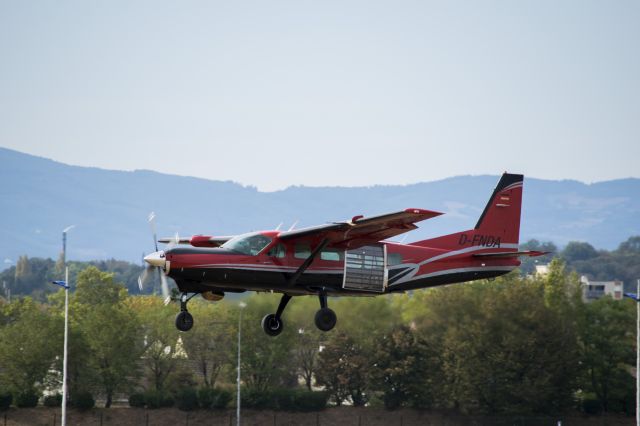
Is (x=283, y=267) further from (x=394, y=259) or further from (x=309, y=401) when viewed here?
(x=309, y=401)

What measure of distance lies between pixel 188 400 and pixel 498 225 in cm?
5123

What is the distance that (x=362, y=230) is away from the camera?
39719 mm

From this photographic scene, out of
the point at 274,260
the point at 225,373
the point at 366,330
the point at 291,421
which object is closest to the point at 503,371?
the point at 366,330

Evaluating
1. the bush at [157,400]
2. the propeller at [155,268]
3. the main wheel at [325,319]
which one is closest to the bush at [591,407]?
the bush at [157,400]

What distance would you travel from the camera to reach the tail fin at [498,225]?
45219 mm

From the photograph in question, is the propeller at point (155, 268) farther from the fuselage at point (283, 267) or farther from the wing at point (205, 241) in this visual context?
the wing at point (205, 241)

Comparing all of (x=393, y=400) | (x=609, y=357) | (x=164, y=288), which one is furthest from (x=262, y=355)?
(x=164, y=288)

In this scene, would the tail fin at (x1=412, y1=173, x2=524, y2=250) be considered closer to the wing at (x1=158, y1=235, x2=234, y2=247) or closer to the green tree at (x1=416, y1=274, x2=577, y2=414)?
the wing at (x1=158, y1=235, x2=234, y2=247)

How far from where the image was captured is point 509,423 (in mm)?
87875

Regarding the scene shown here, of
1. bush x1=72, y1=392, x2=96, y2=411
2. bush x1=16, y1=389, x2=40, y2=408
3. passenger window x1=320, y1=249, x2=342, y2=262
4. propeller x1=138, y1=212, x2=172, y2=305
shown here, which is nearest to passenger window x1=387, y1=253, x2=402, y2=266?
passenger window x1=320, y1=249, x2=342, y2=262

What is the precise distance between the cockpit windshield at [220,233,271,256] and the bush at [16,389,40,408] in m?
56.3

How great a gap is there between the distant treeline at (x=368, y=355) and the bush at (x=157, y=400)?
0.28 ft

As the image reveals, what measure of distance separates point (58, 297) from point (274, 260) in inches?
3863

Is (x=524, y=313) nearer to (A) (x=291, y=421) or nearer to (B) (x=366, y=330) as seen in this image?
(B) (x=366, y=330)
